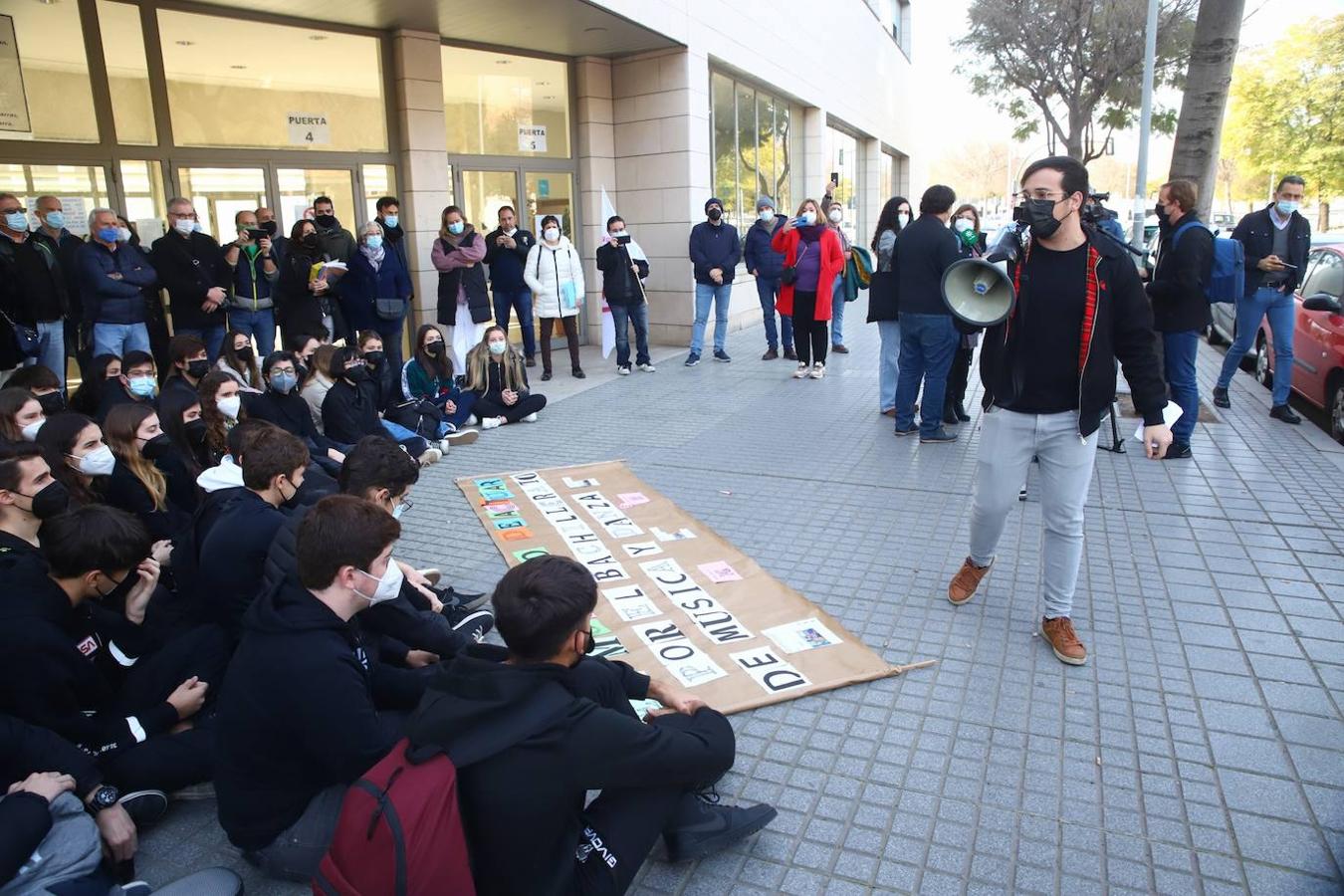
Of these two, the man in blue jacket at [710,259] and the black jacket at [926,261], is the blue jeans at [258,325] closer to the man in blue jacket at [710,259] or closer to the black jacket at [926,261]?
the man in blue jacket at [710,259]

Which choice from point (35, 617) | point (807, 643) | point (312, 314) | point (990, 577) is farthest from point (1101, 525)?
point (312, 314)

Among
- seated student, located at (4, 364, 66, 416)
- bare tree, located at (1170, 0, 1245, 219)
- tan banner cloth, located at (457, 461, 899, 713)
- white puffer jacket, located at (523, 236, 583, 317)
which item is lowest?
tan banner cloth, located at (457, 461, 899, 713)

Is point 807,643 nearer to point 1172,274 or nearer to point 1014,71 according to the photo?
point 1172,274

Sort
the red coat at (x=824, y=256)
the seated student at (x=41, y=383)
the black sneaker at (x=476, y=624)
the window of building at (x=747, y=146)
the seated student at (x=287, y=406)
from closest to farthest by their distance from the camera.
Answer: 1. the black sneaker at (x=476, y=624)
2. the seated student at (x=41, y=383)
3. the seated student at (x=287, y=406)
4. the red coat at (x=824, y=256)
5. the window of building at (x=747, y=146)

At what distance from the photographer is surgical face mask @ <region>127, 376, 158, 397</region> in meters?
6.09

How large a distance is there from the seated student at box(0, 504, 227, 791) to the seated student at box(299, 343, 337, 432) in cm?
378

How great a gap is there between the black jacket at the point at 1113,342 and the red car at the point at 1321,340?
16.6 feet

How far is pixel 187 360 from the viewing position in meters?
6.27

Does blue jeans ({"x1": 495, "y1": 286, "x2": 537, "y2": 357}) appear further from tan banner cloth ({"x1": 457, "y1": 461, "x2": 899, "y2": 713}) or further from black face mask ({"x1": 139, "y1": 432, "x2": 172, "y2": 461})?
black face mask ({"x1": 139, "y1": 432, "x2": 172, "y2": 461})

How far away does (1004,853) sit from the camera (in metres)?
2.89

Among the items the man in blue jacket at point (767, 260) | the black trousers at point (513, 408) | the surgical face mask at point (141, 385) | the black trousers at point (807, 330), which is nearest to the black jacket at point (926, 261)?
the black trousers at point (807, 330)

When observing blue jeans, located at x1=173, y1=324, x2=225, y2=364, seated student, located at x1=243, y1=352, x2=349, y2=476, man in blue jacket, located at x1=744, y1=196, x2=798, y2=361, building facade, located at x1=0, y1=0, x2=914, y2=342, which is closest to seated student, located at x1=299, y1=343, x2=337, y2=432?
seated student, located at x1=243, y1=352, x2=349, y2=476

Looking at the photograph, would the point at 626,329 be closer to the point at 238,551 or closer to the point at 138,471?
the point at 138,471

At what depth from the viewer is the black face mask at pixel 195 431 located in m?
5.32
